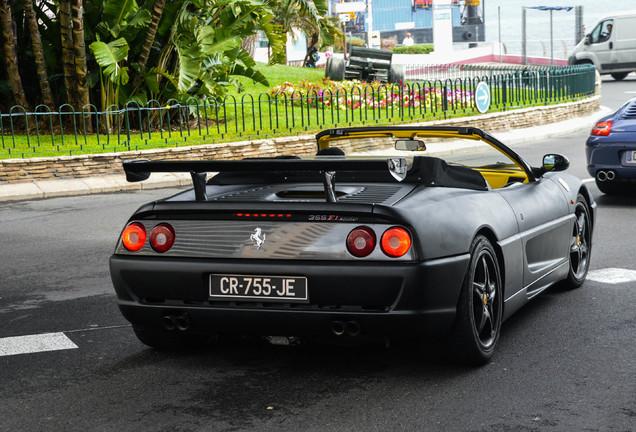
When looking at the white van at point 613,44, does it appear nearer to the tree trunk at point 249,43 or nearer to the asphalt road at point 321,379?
the tree trunk at point 249,43

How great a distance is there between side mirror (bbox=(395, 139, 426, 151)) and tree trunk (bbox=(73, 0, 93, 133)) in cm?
1235

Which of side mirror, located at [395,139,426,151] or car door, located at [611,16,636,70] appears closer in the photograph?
side mirror, located at [395,139,426,151]

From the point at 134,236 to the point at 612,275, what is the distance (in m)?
4.03

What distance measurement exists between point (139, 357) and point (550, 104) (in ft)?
69.7

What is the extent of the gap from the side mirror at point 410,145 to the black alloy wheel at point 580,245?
1.30 m

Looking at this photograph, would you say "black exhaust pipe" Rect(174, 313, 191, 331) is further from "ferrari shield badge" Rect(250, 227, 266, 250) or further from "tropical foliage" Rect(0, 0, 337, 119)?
"tropical foliage" Rect(0, 0, 337, 119)

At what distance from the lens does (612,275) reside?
24.7 ft

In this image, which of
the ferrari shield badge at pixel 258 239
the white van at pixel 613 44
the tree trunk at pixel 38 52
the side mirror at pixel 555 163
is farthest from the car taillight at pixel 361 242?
the white van at pixel 613 44

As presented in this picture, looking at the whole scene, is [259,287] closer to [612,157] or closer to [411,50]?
[612,157]

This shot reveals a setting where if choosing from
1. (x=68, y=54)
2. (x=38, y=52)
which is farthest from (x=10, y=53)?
(x=68, y=54)

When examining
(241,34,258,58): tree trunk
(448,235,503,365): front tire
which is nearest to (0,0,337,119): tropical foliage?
(448,235,503,365): front tire

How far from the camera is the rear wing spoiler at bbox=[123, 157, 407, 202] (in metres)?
4.44

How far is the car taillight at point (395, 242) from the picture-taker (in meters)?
4.62

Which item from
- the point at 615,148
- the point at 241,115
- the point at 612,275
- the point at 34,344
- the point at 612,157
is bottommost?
the point at 241,115
